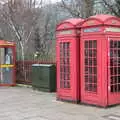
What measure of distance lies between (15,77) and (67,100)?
6598 millimetres

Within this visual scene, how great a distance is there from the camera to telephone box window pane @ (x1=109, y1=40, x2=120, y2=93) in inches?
418

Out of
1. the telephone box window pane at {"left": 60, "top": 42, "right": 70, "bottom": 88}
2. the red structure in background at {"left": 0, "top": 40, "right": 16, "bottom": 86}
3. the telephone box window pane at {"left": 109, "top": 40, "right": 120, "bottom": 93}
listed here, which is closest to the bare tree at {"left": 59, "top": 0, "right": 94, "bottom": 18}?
the red structure in background at {"left": 0, "top": 40, "right": 16, "bottom": 86}

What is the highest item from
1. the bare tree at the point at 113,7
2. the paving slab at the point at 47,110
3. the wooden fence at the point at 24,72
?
the bare tree at the point at 113,7

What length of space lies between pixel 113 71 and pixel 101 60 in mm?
536

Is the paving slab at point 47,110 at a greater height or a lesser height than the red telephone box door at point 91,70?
lesser

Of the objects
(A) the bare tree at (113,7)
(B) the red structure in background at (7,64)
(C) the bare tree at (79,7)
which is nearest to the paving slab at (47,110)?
(B) the red structure in background at (7,64)

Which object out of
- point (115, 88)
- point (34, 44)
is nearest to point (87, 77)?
point (115, 88)

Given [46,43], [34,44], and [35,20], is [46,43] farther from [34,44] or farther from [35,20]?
[35,20]

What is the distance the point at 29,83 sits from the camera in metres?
17.0

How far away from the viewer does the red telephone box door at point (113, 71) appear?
10.5m

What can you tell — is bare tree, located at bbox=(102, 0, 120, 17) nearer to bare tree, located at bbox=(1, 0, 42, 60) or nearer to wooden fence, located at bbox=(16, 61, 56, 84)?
wooden fence, located at bbox=(16, 61, 56, 84)

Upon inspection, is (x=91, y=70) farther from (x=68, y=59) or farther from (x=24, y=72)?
(x=24, y=72)

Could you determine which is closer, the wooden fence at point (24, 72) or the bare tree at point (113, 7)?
the wooden fence at point (24, 72)

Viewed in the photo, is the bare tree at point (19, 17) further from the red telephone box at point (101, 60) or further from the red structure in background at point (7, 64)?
the red telephone box at point (101, 60)
